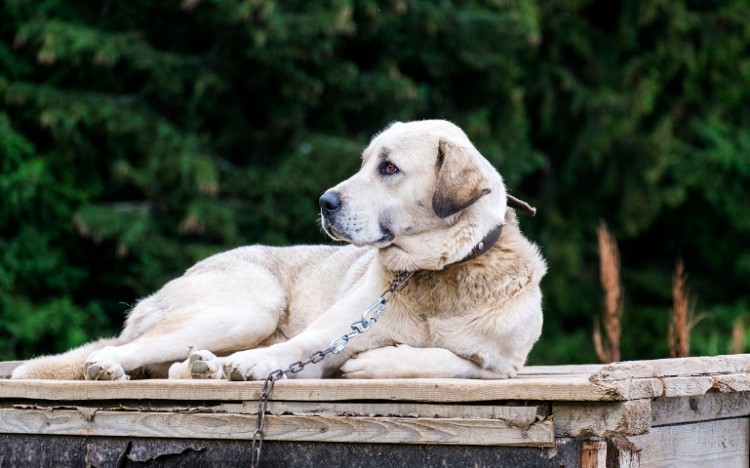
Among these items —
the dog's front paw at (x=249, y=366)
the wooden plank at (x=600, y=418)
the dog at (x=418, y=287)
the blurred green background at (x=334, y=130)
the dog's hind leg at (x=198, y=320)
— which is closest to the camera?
the wooden plank at (x=600, y=418)

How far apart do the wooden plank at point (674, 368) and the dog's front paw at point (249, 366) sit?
1.23 m

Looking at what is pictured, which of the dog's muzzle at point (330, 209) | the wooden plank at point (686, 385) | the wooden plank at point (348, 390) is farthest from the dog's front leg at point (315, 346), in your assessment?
the wooden plank at point (686, 385)

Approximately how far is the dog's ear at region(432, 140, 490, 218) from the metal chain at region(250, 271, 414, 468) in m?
0.31

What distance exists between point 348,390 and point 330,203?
81cm

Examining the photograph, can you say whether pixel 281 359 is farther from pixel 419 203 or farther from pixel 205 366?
pixel 419 203

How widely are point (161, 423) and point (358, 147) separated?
8.43 m

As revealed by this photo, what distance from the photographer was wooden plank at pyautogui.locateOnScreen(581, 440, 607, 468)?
119 inches

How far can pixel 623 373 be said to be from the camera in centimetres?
305

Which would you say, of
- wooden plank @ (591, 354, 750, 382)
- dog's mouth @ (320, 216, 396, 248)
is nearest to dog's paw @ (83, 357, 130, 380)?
dog's mouth @ (320, 216, 396, 248)

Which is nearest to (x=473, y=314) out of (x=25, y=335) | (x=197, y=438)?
(x=197, y=438)

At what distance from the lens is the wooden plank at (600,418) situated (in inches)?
118

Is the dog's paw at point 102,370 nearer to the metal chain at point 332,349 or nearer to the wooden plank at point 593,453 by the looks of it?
the metal chain at point 332,349

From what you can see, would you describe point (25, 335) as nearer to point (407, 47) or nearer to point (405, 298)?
point (407, 47)

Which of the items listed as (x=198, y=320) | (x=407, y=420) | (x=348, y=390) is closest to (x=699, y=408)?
(x=407, y=420)
